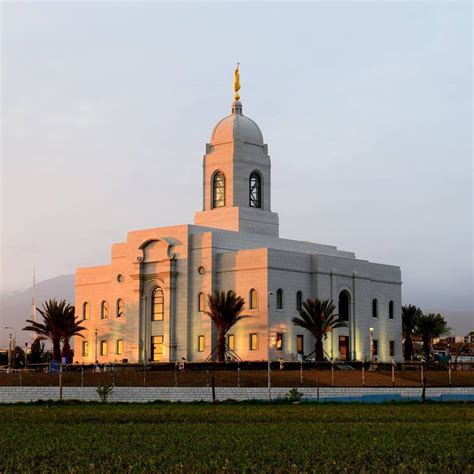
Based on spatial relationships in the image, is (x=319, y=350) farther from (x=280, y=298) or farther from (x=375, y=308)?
(x=375, y=308)

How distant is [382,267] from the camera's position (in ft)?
286

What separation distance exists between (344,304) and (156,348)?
1541 centimetres

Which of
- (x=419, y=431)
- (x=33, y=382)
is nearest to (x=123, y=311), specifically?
(x=33, y=382)

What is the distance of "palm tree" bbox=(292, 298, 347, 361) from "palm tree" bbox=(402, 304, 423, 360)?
17.9 metres

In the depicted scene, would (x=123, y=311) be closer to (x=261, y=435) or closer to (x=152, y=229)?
(x=152, y=229)

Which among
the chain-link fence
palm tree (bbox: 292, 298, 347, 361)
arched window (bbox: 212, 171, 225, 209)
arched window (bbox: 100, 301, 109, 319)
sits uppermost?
arched window (bbox: 212, 171, 225, 209)

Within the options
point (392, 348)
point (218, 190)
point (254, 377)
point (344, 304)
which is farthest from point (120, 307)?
point (254, 377)

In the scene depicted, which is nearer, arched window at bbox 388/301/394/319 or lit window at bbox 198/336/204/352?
lit window at bbox 198/336/204/352

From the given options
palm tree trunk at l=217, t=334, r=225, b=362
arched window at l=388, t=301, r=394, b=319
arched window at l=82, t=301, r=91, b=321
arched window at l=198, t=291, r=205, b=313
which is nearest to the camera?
palm tree trunk at l=217, t=334, r=225, b=362

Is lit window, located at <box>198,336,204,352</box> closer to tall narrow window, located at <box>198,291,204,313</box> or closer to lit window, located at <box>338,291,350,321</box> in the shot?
tall narrow window, located at <box>198,291,204,313</box>

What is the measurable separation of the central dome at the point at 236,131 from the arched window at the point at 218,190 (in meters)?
2.86

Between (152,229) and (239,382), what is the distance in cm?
2559

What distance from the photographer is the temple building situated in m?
76.3

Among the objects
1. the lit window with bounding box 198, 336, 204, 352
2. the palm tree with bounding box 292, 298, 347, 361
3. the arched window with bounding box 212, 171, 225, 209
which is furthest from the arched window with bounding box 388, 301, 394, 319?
the lit window with bounding box 198, 336, 204, 352
